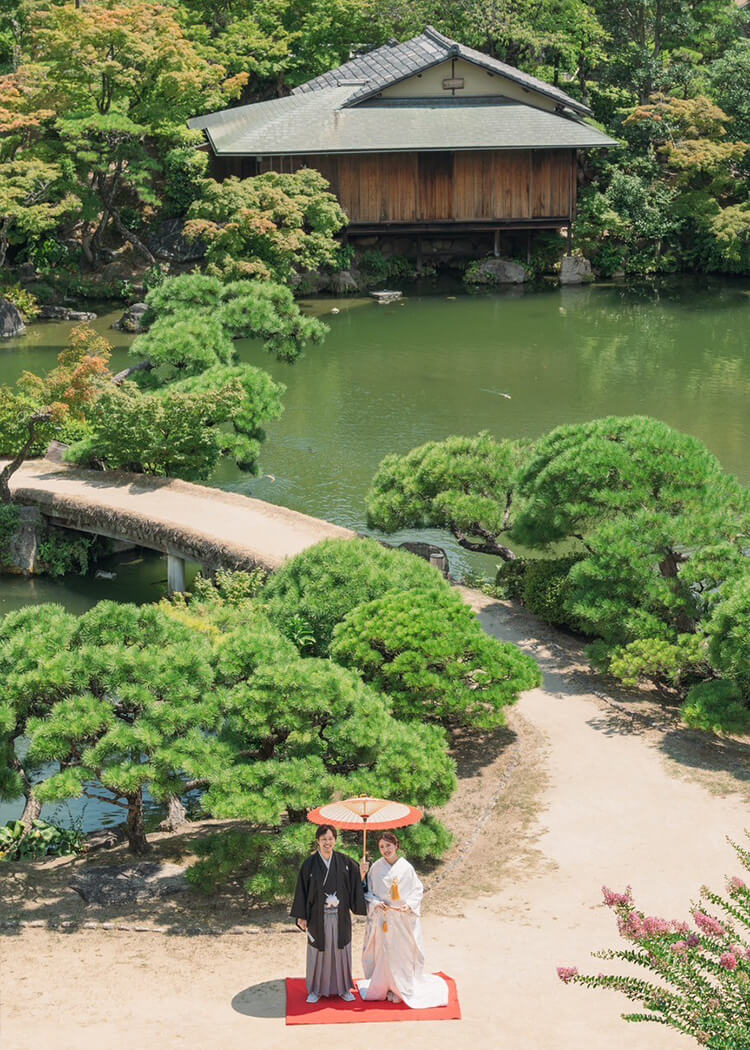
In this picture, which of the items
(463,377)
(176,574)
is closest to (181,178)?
(463,377)

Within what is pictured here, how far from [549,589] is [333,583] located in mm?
3608

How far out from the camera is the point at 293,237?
36.8 m

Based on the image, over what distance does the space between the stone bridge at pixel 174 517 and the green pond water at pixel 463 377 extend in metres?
1.02

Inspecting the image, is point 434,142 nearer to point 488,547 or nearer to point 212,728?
point 488,547

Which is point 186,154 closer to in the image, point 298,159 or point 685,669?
point 298,159

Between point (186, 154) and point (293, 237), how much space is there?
7243mm

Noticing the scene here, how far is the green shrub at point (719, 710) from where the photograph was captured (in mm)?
15500

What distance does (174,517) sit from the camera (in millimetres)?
22531

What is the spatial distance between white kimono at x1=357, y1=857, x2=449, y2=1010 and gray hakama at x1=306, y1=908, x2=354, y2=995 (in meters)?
0.15

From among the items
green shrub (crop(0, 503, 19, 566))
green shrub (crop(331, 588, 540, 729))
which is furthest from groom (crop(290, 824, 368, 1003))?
green shrub (crop(0, 503, 19, 566))

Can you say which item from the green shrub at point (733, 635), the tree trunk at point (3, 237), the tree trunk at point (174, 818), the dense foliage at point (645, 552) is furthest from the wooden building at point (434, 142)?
the tree trunk at point (174, 818)

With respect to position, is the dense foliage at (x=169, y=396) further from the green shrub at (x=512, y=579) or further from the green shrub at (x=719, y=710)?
the green shrub at (x=719, y=710)

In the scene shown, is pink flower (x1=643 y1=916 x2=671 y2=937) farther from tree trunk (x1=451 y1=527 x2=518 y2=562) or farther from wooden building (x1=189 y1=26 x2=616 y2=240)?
wooden building (x1=189 y1=26 x2=616 y2=240)

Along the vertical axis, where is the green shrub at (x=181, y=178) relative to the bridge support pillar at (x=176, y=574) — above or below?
above
